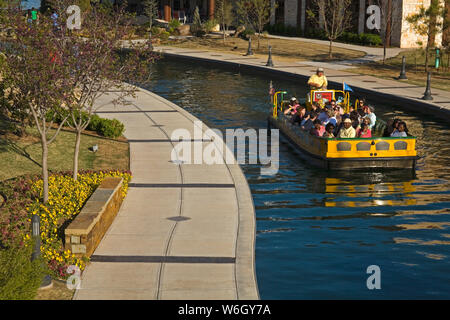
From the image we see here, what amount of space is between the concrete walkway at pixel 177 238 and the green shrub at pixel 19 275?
0.97 meters

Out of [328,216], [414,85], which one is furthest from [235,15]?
[328,216]

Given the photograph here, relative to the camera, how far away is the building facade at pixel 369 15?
56031 millimetres

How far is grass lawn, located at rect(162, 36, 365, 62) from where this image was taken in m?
53.7

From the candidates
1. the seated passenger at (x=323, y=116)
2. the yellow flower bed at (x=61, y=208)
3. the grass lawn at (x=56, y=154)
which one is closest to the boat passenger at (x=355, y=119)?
the seated passenger at (x=323, y=116)

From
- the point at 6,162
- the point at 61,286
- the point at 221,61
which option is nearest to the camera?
the point at 61,286

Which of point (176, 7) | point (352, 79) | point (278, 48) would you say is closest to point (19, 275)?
point (352, 79)

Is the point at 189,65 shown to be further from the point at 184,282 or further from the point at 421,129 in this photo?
the point at 184,282

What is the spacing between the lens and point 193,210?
17688 mm

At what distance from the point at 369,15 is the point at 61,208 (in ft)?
→ 159

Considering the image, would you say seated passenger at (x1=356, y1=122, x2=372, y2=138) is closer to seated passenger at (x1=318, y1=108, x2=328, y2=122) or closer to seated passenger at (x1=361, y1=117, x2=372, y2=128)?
seated passenger at (x1=361, y1=117, x2=372, y2=128)

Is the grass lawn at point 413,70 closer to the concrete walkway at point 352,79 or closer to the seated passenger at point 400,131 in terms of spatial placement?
the concrete walkway at point 352,79

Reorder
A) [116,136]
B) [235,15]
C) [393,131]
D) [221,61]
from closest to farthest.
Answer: [393,131] < [116,136] < [221,61] < [235,15]

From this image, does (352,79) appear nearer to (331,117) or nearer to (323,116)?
(323,116)
